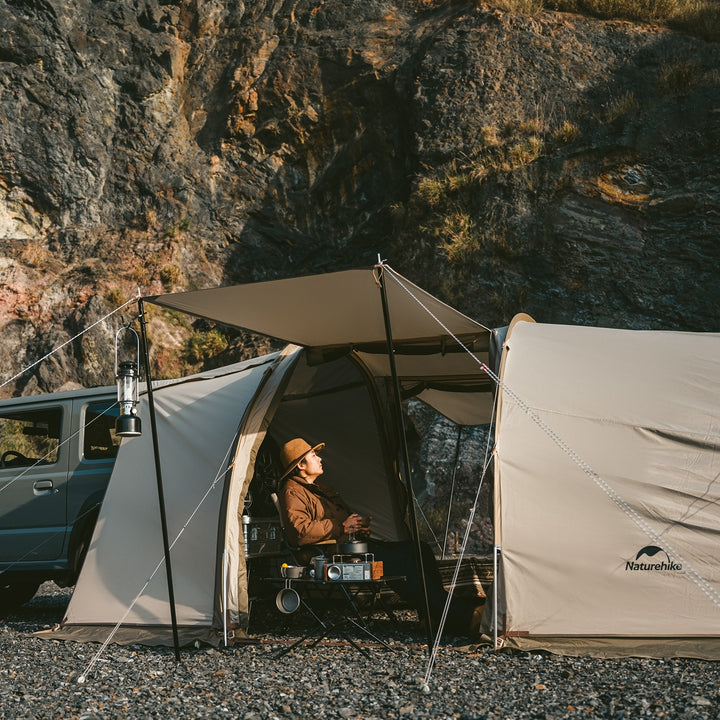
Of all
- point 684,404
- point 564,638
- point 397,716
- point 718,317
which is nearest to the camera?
point 397,716

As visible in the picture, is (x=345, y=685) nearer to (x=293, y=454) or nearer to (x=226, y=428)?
(x=293, y=454)

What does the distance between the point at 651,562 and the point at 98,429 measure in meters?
5.11

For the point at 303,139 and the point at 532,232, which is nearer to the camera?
the point at 532,232

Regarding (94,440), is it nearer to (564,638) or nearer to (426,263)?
(564,638)

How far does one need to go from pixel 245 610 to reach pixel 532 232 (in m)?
9.69

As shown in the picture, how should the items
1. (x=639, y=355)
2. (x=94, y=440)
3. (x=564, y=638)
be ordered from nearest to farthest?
1. (x=564, y=638)
2. (x=639, y=355)
3. (x=94, y=440)

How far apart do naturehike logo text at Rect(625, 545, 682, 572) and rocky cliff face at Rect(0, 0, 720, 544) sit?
797 centimetres

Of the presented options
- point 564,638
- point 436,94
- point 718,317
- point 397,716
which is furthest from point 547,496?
point 436,94

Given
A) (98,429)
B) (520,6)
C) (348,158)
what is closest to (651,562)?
(98,429)

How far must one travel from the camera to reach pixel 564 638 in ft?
18.1

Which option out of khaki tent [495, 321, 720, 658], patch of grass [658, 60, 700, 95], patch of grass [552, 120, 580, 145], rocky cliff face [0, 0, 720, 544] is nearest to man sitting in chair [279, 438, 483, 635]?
khaki tent [495, 321, 720, 658]

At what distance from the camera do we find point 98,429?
26.5 feet

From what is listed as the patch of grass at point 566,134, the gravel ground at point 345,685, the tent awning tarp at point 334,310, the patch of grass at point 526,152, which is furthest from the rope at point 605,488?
the patch of grass at point 566,134

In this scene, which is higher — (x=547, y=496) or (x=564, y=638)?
(x=547, y=496)
